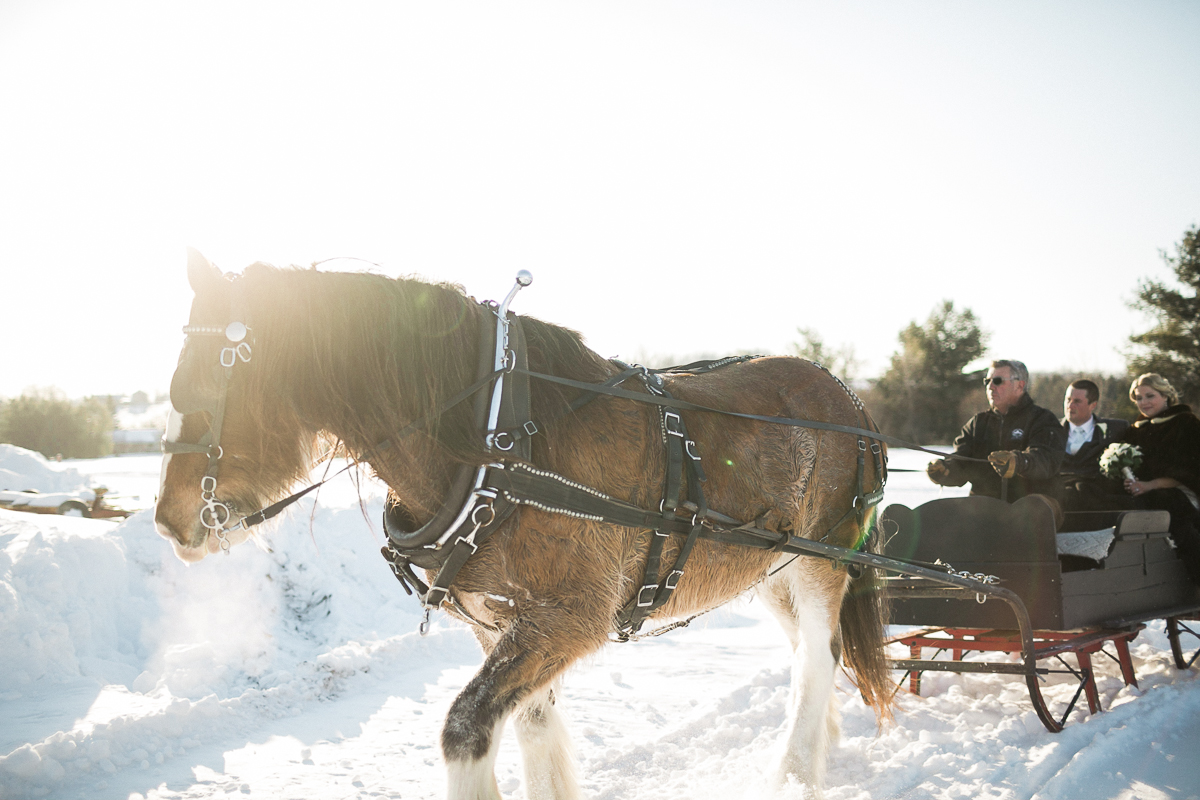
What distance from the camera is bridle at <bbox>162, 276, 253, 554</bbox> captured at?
79.9 inches

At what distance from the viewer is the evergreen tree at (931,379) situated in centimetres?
2675

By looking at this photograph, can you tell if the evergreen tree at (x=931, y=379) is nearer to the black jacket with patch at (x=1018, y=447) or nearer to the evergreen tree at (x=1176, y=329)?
the evergreen tree at (x=1176, y=329)

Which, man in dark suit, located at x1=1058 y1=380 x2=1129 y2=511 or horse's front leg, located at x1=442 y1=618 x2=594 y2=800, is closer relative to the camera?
horse's front leg, located at x1=442 y1=618 x2=594 y2=800

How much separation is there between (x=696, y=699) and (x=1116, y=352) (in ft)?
84.3

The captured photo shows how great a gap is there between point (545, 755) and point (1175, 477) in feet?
15.3

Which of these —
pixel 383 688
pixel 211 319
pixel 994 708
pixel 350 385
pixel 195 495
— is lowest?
pixel 383 688

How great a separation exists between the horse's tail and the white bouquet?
7.43ft

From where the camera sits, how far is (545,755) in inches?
100.0

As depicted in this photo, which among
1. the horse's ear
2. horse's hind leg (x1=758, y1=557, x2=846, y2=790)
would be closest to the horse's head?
the horse's ear

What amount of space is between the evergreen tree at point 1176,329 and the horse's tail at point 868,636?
918 inches

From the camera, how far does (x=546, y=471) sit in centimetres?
209

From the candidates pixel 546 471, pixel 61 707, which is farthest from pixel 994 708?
pixel 61 707

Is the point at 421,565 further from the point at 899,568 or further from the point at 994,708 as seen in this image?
the point at 994,708

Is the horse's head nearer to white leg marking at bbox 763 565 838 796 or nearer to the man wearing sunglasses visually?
white leg marking at bbox 763 565 838 796
